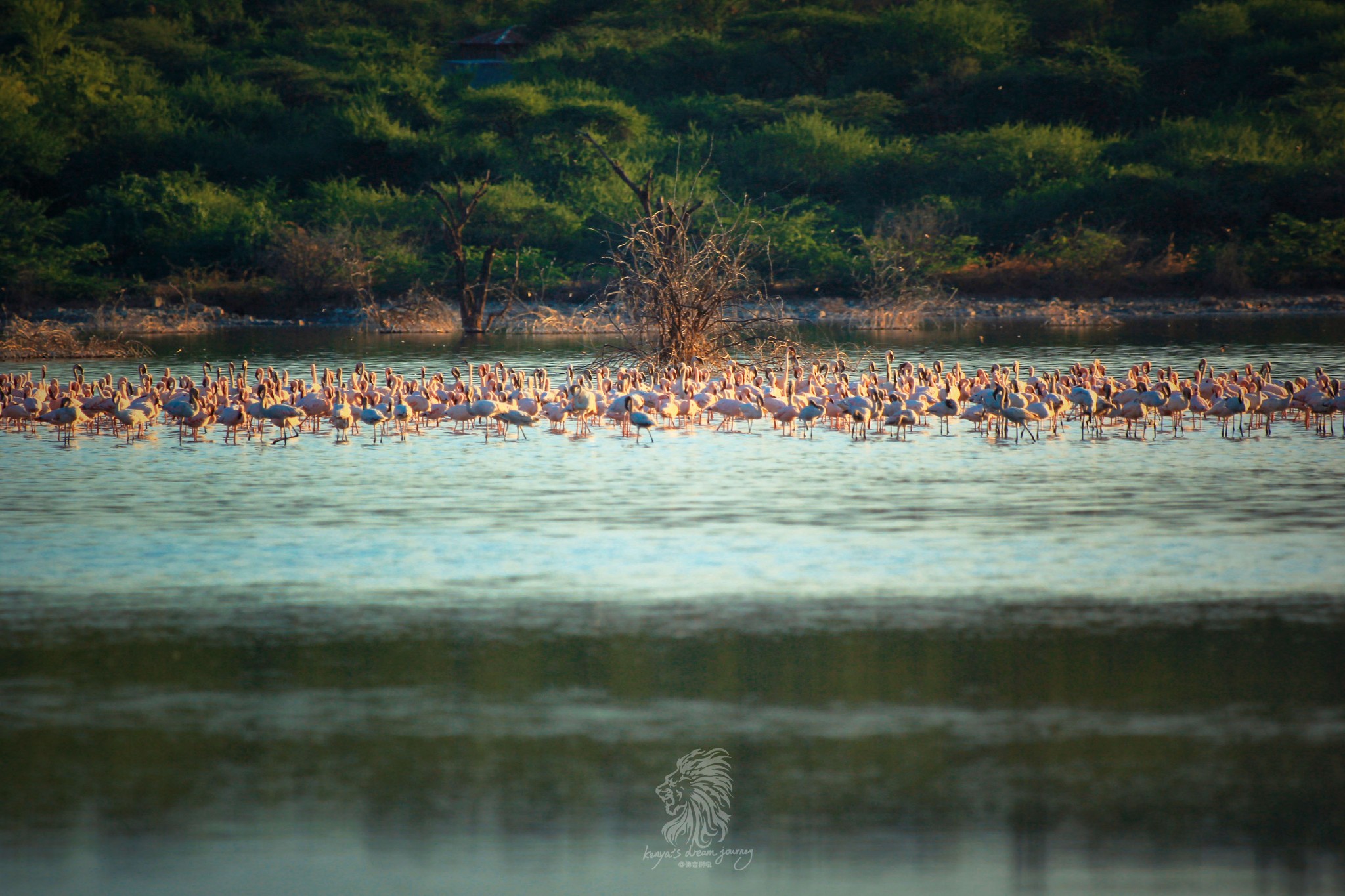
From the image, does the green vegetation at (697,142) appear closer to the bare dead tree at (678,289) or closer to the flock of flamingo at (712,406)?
the bare dead tree at (678,289)

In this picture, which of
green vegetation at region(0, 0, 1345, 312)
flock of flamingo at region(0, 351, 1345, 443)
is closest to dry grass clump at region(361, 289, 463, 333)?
green vegetation at region(0, 0, 1345, 312)

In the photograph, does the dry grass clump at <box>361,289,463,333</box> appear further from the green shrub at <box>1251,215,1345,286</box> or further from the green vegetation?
the green shrub at <box>1251,215,1345,286</box>

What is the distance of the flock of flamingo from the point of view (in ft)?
43.3

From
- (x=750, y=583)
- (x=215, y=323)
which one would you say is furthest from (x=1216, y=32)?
(x=750, y=583)

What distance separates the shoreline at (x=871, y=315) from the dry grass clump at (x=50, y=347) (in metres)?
6.50

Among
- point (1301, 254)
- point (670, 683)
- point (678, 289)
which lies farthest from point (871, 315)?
point (670, 683)

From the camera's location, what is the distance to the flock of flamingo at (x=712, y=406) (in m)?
13.2

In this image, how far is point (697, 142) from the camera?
44.3 meters

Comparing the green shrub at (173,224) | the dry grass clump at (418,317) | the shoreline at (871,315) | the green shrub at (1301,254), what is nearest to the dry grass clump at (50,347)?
the shoreline at (871,315)

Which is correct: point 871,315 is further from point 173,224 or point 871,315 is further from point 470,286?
point 173,224

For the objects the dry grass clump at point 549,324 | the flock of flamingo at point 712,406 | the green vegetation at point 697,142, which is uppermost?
the green vegetation at point 697,142

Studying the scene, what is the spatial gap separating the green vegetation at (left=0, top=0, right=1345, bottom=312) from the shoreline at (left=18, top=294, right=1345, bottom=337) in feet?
2.84

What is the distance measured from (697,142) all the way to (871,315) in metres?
12.5

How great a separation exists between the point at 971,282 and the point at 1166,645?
1321 inches
